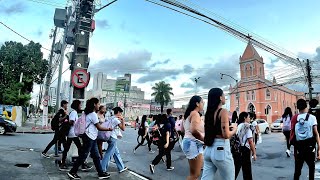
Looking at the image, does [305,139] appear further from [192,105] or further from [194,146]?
[192,105]

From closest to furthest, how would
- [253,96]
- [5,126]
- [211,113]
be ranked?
1. [211,113]
2. [5,126]
3. [253,96]

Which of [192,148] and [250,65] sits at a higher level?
[250,65]

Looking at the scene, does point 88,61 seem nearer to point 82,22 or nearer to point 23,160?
point 82,22

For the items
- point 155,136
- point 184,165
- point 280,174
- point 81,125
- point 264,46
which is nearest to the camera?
point 81,125

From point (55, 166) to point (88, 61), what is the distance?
332cm

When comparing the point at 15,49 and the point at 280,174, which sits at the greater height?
the point at 15,49

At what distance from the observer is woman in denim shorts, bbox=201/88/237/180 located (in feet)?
11.7

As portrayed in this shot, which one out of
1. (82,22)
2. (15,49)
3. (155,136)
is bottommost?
(155,136)

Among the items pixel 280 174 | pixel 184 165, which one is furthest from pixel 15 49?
pixel 280 174

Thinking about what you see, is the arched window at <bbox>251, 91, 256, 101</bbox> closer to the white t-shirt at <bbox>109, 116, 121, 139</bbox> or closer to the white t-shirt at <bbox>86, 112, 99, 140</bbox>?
the white t-shirt at <bbox>109, 116, 121, 139</bbox>

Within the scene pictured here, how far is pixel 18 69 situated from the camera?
111 ft

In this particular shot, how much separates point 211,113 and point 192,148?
4.49 ft

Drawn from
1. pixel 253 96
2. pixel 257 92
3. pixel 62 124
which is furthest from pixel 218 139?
pixel 253 96

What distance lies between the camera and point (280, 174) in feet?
25.6
